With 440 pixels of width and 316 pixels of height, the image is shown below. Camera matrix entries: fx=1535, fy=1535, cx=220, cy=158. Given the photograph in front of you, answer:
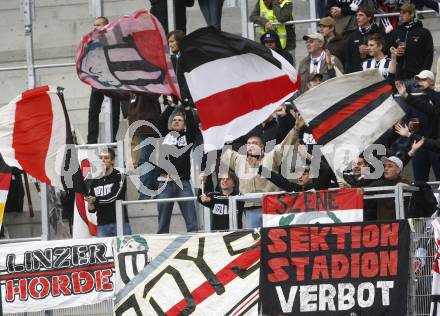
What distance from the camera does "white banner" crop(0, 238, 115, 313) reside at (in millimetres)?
17922

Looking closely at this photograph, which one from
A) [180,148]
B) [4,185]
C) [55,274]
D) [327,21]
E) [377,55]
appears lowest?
[55,274]

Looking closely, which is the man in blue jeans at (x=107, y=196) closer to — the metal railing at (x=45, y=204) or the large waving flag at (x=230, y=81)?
the metal railing at (x=45, y=204)

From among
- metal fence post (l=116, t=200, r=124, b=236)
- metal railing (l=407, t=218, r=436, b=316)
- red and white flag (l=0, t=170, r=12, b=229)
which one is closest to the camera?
metal railing (l=407, t=218, r=436, b=316)

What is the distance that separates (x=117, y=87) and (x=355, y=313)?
3.69 m

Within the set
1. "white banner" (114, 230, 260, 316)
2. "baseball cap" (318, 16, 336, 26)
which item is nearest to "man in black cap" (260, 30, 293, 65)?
"baseball cap" (318, 16, 336, 26)

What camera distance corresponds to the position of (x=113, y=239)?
17.8m

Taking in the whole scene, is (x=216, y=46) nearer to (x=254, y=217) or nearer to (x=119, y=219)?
(x=254, y=217)

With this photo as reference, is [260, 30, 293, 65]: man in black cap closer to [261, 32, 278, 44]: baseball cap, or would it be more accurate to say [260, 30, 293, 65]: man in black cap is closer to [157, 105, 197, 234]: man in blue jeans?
[261, 32, 278, 44]: baseball cap

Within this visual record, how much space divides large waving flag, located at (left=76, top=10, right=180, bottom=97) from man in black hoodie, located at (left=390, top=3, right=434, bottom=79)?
3.44m

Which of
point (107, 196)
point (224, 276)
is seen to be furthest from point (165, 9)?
point (224, 276)

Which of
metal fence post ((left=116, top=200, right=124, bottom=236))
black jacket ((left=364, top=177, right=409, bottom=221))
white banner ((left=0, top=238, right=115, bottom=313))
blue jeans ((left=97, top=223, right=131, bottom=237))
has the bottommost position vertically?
white banner ((left=0, top=238, right=115, bottom=313))

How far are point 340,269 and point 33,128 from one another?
4.63 metres

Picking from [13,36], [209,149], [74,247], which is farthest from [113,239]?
[13,36]

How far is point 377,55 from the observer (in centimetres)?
1884
